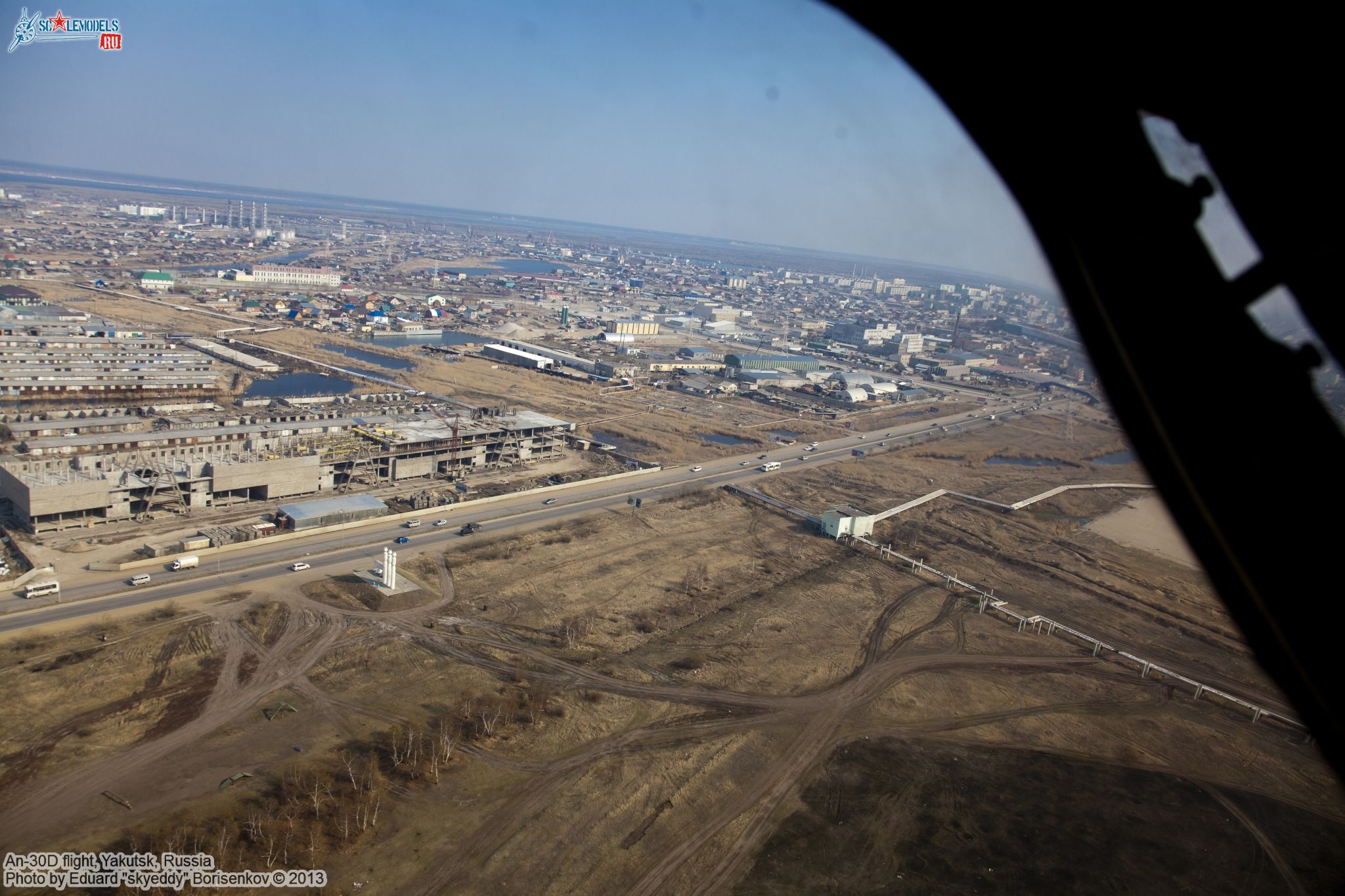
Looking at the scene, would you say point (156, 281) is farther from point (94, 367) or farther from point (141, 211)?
point (141, 211)

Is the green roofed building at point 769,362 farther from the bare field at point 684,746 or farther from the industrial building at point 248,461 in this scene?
the bare field at point 684,746

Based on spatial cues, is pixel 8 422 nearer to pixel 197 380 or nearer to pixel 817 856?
pixel 197 380

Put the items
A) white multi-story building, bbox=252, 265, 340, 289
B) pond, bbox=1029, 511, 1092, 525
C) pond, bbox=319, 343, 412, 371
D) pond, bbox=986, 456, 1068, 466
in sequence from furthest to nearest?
white multi-story building, bbox=252, 265, 340, 289 < pond, bbox=319, 343, 412, 371 < pond, bbox=986, 456, 1068, 466 < pond, bbox=1029, 511, 1092, 525

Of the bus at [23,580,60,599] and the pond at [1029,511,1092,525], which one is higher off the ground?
the pond at [1029,511,1092,525]

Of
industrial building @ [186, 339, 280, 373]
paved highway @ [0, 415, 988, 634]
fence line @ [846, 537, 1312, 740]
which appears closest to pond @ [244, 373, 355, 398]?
industrial building @ [186, 339, 280, 373]

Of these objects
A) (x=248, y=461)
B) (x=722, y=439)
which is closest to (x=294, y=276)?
(x=722, y=439)

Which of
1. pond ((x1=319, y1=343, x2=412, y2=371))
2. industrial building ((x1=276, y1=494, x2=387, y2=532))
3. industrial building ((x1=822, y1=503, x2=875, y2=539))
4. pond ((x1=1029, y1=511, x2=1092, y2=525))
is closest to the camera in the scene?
industrial building ((x1=276, y1=494, x2=387, y2=532))

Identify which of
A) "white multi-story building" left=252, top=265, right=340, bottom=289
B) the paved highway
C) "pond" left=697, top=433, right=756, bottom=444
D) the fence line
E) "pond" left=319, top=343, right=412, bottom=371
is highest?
"white multi-story building" left=252, top=265, right=340, bottom=289

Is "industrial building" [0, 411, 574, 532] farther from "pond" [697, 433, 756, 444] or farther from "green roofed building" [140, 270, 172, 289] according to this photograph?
"green roofed building" [140, 270, 172, 289]
